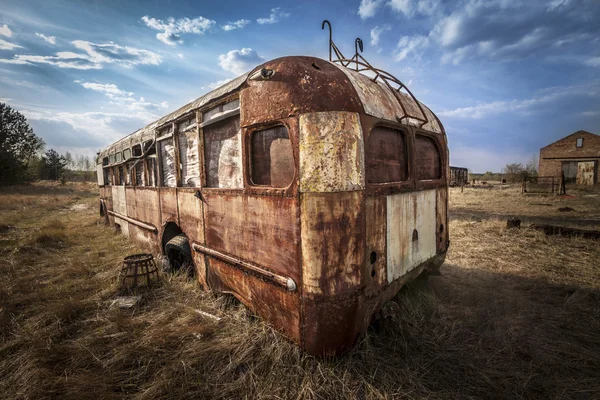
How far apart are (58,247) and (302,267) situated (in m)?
7.77

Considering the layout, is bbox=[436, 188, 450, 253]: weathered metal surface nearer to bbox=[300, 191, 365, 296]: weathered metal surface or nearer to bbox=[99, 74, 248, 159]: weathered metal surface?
bbox=[300, 191, 365, 296]: weathered metal surface

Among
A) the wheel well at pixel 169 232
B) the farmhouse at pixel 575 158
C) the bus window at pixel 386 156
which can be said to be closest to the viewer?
the bus window at pixel 386 156

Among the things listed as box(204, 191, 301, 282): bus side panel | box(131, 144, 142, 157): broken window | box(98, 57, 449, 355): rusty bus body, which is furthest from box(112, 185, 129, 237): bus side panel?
box(204, 191, 301, 282): bus side panel

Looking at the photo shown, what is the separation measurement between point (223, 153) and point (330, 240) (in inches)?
66.8

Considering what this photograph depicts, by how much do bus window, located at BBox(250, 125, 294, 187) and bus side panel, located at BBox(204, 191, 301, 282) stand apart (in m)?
0.18

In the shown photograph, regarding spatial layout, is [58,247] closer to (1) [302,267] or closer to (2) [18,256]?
(2) [18,256]

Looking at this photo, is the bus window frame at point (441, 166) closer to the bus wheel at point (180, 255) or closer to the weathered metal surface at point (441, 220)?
the weathered metal surface at point (441, 220)

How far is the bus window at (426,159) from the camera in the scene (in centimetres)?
306

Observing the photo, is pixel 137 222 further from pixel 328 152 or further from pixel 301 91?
pixel 328 152

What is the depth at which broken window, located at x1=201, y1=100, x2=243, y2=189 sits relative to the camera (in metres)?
2.71

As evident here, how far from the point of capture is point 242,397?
1945mm

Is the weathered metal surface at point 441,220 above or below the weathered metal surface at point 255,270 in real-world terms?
above

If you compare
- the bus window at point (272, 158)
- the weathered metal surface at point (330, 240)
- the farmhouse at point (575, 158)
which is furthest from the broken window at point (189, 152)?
the farmhouse at point (575, 158)

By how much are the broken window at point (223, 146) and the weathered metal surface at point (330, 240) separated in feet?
3.43
